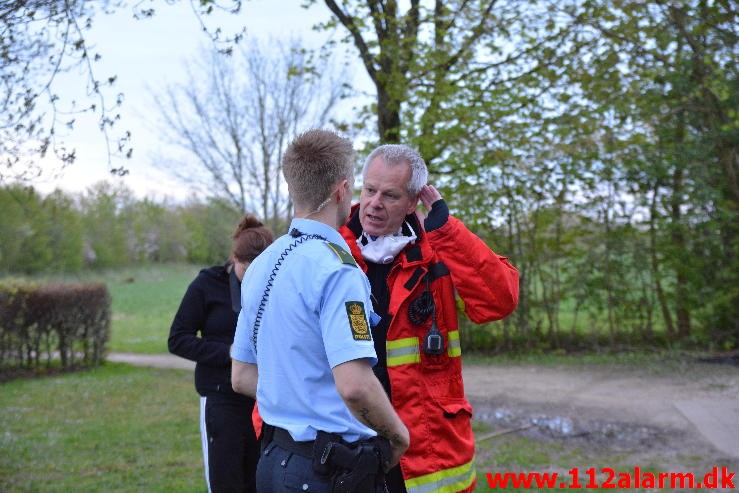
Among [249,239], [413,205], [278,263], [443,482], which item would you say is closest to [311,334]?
[278,263]

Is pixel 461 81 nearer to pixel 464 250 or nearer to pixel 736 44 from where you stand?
pixel 736 44

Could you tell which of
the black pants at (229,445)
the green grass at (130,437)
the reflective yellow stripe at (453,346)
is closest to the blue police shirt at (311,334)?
the reflective yellow stripe at (453,346)

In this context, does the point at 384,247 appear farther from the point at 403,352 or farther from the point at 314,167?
the point at 314,167

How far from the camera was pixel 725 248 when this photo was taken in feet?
39.7

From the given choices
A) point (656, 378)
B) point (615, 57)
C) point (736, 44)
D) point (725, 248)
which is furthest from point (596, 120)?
point (656, 378)

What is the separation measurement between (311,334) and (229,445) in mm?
2044

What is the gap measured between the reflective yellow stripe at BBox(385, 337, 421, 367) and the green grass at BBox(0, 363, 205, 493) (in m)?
4.00

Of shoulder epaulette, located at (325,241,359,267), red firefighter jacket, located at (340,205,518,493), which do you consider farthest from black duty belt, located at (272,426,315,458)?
A: red firefighter jacket, located at (340,205,518,493)

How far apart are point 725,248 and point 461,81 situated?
216 inches

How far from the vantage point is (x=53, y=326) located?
14.4 meters

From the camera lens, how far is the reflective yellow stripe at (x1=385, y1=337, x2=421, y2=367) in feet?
9.21

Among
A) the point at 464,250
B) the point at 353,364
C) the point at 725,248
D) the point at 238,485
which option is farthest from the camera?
the point at 725,248

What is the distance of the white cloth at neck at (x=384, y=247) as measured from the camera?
3.01 metres

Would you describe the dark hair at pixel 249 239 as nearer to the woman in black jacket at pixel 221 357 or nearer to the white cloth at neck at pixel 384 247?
the woman in black jacket at pixel 221 357
